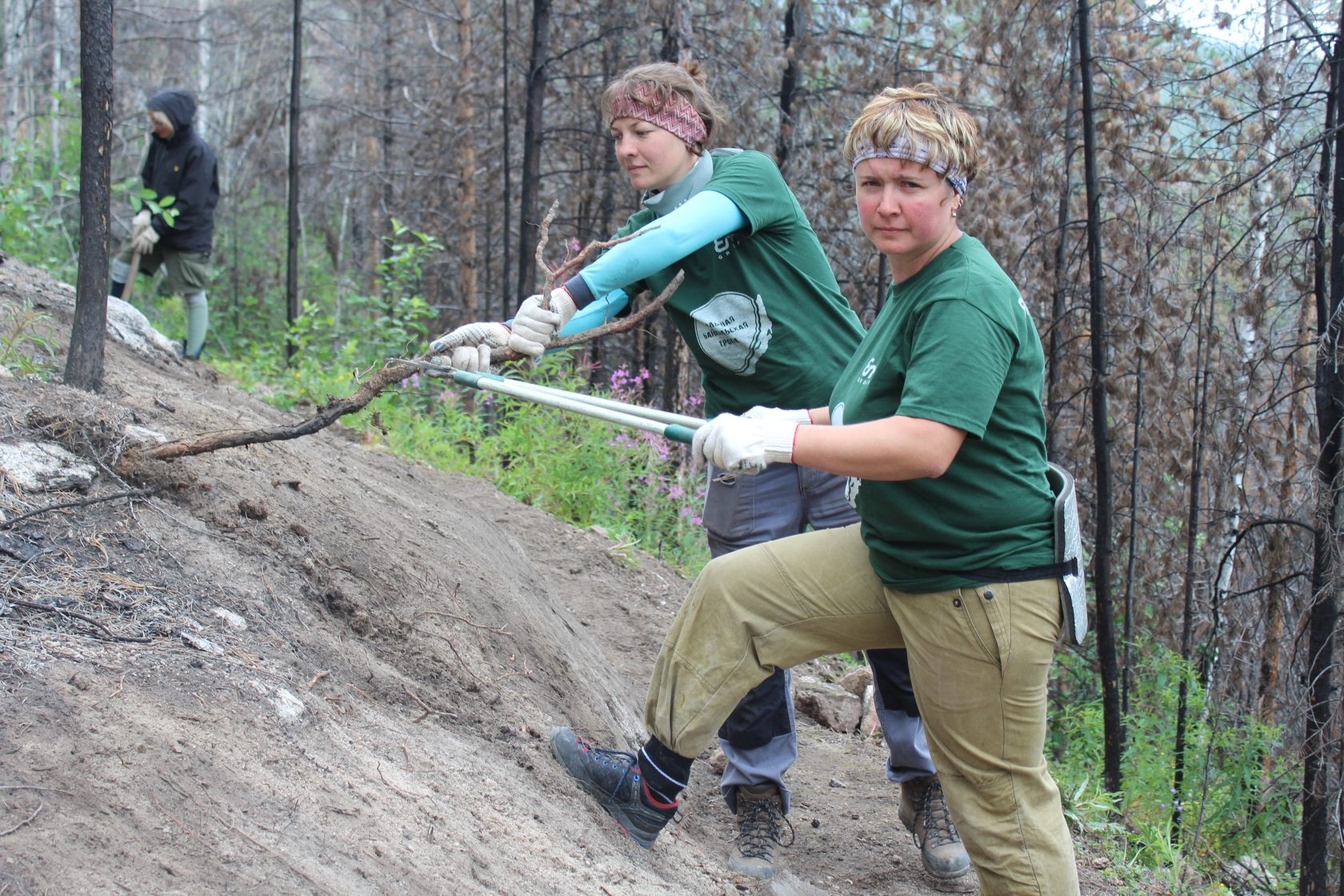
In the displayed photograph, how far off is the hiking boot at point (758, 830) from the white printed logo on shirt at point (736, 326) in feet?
4.41

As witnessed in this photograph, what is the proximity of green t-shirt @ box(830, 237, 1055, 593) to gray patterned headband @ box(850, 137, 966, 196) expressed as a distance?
0.49 feet

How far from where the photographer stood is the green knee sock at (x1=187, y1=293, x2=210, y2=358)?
796cm

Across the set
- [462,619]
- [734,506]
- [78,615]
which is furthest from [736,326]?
[78,615]

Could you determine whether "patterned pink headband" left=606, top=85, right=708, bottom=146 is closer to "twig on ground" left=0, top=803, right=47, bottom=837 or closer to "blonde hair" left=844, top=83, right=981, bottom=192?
"blonde hair" left=844, top=83, right=981, bottom=192

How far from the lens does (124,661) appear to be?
2537 mm

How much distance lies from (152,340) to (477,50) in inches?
365

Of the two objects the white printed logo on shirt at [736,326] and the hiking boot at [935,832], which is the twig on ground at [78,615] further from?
the hiking boot at [935,832]

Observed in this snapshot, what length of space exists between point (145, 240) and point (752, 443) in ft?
22.1

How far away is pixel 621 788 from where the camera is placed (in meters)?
2.96

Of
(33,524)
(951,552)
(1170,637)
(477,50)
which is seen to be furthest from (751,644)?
(477,50)

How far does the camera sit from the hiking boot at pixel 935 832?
3412 mm

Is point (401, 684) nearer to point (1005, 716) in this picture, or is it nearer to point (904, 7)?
point (1005, 716)

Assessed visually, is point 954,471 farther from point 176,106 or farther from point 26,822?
point 176,106

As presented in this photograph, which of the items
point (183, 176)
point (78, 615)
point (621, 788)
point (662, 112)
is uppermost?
point (183, 176)
